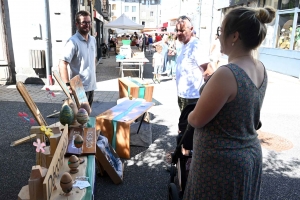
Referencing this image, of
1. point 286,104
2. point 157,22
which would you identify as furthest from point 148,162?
point 157,22

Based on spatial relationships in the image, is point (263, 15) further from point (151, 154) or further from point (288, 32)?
point (288, 32)

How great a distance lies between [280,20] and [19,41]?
11786 mm

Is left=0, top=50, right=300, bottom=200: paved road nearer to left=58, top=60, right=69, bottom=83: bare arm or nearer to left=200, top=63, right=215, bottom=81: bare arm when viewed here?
left=58, top=60, right=69, bottom=83: bare arm

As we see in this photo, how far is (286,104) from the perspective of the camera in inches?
263

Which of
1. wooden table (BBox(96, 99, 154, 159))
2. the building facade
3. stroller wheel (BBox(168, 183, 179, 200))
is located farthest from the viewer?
the building facade

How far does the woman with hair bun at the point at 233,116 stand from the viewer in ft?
4.08

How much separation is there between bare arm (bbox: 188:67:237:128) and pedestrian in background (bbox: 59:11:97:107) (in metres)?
2.68

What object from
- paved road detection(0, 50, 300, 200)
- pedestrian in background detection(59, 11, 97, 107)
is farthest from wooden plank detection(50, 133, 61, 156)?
pedestrian in background detection(59, 11, 97, 107)

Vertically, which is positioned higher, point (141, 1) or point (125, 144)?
point (141, 1)

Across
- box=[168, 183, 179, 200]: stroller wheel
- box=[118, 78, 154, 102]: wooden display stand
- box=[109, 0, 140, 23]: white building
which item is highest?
box=[109, 0, 140, 23]: white building

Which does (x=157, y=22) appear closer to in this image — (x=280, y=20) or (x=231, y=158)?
(x=280, y=20)

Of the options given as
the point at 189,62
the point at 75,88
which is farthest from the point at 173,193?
the point at 75,88

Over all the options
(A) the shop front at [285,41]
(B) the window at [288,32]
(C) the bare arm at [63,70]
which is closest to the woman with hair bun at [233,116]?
(C) the bare arm at [63,70]

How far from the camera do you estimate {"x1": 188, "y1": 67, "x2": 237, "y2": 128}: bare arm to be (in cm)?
121
